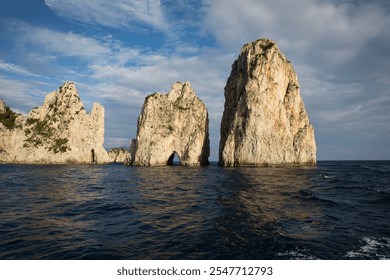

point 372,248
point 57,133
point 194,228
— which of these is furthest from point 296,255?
point 57,133

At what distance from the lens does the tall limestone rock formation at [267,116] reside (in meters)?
86.5

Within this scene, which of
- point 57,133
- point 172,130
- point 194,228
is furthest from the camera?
point 57,133

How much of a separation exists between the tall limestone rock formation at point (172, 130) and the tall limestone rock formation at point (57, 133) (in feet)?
82.0

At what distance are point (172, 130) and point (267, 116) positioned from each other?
35.3 meters

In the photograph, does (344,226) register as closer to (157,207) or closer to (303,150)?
(157,207)

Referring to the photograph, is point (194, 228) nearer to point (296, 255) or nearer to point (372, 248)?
point (296, 255)

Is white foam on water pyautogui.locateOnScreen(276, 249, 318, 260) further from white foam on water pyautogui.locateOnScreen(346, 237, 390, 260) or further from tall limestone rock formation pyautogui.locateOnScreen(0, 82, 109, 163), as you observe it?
tall limestone rock formation pyautogui.locateOnScreen(0, 82, 109, 163)

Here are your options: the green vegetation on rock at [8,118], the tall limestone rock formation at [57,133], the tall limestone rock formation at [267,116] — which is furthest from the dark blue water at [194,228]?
the green vegetation on rock at [8,118]

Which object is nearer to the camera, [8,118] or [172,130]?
[172,130]

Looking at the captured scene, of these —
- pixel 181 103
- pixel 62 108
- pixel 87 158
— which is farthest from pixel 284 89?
pixel 62 108

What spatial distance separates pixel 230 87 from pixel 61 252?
104044 mm

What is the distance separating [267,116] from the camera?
292 feet

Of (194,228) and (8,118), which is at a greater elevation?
(8,118)

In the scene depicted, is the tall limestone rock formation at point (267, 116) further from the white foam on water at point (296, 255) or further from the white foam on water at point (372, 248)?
the white foam on water at point (296, 255)
